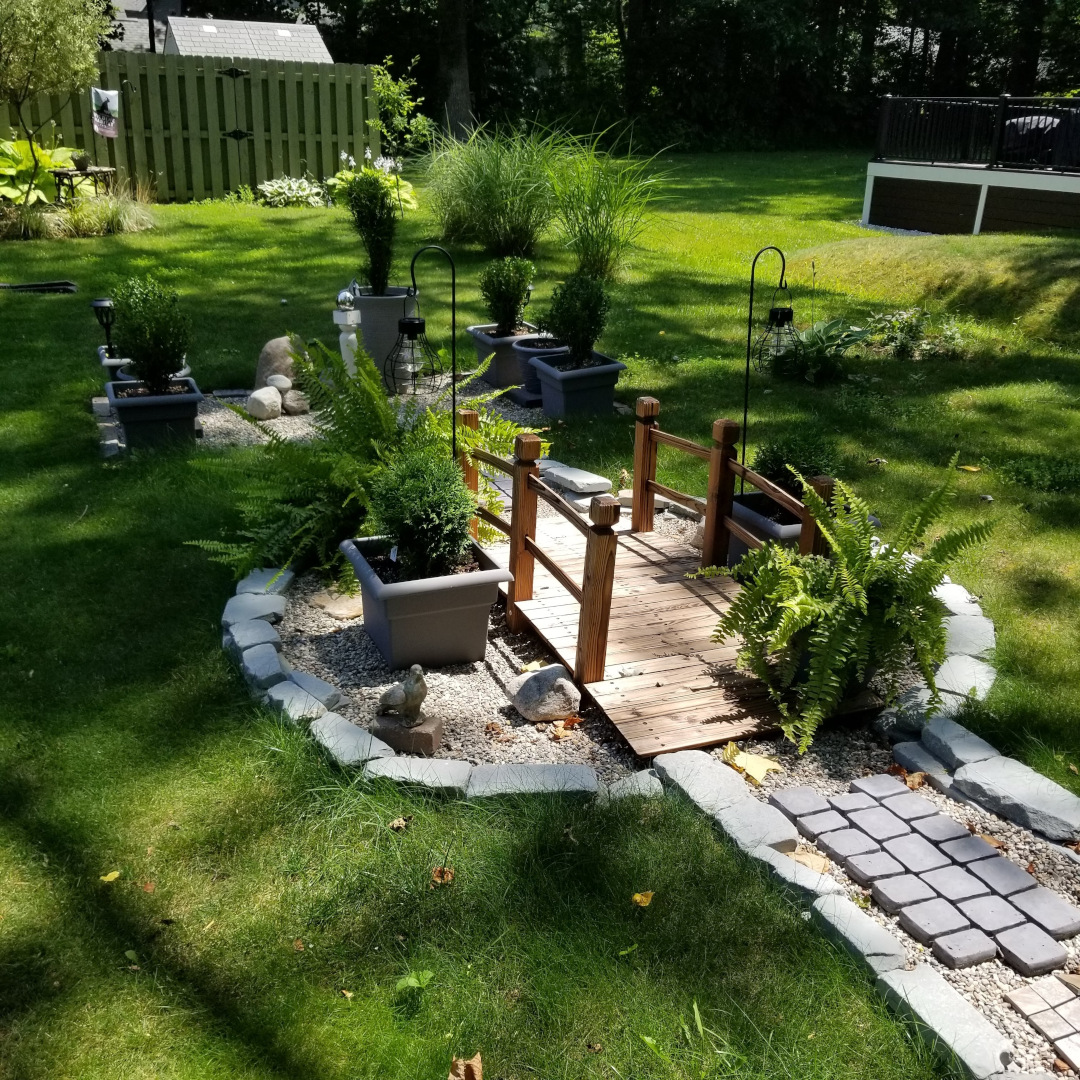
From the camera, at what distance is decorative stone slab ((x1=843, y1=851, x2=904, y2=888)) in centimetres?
324

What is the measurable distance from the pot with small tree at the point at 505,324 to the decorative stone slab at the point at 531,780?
192 inches

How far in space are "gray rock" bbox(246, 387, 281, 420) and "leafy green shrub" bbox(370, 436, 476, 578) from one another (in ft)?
10.7

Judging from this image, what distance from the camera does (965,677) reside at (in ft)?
13.9

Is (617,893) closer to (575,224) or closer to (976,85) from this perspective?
(575,224)

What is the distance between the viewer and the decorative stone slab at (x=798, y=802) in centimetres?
354

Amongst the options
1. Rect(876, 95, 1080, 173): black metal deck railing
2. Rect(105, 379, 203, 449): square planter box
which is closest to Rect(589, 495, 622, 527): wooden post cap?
Rect(105, 379, 203, 449): square planter box

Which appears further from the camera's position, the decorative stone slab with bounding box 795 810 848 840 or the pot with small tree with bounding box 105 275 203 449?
the pot with small tree with bounding box 105 275 203 449

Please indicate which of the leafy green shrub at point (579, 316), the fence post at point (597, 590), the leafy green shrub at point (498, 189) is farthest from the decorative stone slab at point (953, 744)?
the leafy green shrub at point (498, 189)

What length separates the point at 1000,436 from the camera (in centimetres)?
717

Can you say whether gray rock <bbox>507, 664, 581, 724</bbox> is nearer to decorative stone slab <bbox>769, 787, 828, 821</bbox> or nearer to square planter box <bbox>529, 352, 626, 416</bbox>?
decorative stone slab <bbox>769, 787, 828, 821</bbox>

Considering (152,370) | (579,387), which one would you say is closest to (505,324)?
(579,387)

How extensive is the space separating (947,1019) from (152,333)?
18.4 ft

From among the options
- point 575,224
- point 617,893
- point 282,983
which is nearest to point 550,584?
point 617,893

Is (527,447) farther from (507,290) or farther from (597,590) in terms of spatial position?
(507,290)
